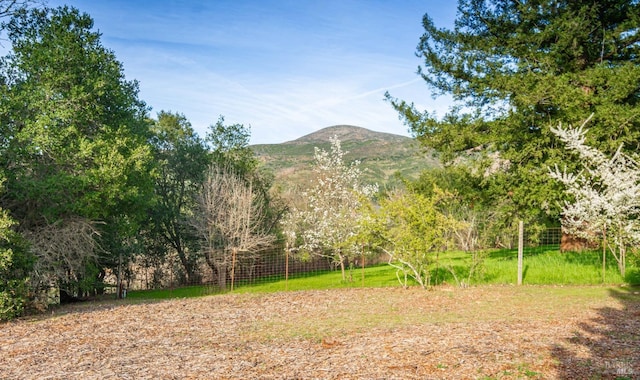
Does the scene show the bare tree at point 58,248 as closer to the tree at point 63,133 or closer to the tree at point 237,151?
the tree at point 63,133

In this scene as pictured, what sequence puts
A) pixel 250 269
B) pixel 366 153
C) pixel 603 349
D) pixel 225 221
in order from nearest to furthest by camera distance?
pixel 603 349 < pixel 225 221 < pixel 250 269 < pixel 366 153

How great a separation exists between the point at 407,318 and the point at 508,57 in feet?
42.9

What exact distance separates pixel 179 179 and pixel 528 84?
19.7 metres

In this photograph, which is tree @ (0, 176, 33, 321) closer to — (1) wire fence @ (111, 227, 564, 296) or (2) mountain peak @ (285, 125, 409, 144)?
(1) wire fence @ (111, 227, 564, 296)

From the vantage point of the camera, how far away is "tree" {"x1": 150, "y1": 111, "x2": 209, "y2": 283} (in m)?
26.8

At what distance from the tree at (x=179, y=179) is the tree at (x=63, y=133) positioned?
9495 millimetres

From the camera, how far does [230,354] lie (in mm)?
6969

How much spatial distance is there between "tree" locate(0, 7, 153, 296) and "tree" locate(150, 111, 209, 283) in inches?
374

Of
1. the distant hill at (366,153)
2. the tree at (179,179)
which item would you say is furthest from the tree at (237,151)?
the distant hill at (366,153)

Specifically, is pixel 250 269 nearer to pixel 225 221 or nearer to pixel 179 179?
pixel 225 221

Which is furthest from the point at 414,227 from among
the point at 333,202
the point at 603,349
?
the point at 333,202

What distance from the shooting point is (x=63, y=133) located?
1370cm

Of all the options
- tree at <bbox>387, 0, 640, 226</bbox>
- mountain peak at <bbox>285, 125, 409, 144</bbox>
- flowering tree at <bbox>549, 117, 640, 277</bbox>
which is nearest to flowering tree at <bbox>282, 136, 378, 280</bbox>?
tree at <bbox>387, 0, 640, 226</bbox>

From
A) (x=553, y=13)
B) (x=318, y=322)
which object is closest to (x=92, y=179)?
(x=318, y=322)
